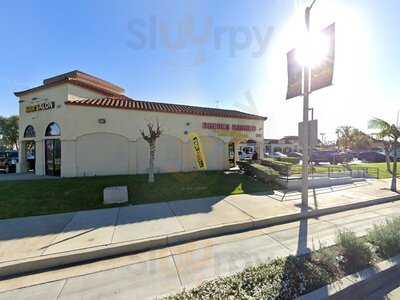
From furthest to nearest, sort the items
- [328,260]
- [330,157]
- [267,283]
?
[330,157] < [328,260] < [267,283]

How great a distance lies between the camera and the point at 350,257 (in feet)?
12.3

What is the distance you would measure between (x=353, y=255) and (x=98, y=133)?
1426 centimetres

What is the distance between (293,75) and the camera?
7.80 metres

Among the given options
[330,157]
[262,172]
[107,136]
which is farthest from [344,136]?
[107,136]

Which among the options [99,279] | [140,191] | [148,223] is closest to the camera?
[99,279]

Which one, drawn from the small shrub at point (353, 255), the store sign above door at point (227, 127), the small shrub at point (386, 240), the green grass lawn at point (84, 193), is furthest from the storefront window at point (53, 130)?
the small shrub at point (386, 240)

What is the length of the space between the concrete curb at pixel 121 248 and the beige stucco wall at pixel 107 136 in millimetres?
10666

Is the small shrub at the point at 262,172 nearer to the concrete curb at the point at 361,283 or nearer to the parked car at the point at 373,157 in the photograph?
the concrete curb at the point at 361,283

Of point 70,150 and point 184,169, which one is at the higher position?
point 70,150

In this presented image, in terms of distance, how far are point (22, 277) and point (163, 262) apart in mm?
2437

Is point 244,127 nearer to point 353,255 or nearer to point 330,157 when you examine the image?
point 353,255

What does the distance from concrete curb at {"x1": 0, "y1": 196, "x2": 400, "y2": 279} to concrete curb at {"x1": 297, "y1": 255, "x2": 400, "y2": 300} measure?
2.76 meters

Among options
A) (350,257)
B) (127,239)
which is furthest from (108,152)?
(350,257)

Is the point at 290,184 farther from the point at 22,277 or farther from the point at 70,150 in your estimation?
the point at 70,150
